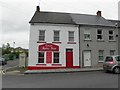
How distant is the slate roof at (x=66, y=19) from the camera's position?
21.7 m

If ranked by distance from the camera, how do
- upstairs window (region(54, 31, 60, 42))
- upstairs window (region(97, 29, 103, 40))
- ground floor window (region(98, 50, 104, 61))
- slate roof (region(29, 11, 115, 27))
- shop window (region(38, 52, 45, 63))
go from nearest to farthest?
shop window (region(38, 52, 45, 63))
upstairs window (region(54, 31, 60, 42))
slate roof (region(29, 11, 115, 27))
ground floor window (region(98, 50, 104, 61))
upstairs window (region(97, 29, 103, 40))

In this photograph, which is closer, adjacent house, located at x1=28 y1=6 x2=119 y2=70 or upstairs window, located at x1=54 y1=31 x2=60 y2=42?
adjacent house, located at x1=28 y1=6 x2=119 y2=70

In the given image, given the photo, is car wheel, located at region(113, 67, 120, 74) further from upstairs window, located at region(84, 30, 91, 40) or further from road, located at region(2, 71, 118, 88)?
upstairs window, located at region(84, 30, 91, 40)

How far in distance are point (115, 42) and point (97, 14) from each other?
5.96m

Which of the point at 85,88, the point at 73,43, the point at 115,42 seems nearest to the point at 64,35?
the point at 73,43

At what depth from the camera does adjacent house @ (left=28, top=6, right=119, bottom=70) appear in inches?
817

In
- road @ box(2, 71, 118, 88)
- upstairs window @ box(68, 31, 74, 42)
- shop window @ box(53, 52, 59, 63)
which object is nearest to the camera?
road @ box(2, 71, 118, 88)

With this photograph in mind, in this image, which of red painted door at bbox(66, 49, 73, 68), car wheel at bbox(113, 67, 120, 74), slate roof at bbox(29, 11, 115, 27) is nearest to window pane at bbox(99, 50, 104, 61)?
slate roof at bbox(29, 11, 115, 27)

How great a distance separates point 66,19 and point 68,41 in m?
3.51

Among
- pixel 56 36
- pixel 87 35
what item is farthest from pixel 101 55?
pixel 56 36

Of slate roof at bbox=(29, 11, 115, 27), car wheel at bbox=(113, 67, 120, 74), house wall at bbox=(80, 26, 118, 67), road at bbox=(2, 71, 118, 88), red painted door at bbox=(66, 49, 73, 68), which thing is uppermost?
slate roof at bbox=(29, 11, 115, 27)

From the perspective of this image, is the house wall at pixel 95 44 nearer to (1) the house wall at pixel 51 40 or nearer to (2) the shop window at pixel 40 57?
(1) the house wall at pixel 51 40

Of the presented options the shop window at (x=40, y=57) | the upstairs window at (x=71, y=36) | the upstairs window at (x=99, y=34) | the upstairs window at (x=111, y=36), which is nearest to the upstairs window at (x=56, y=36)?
the upstairs window at (x=71, y=36)

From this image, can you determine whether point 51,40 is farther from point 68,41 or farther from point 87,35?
point 87,35
